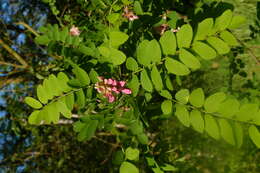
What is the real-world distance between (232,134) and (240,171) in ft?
12.2

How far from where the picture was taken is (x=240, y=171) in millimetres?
4137

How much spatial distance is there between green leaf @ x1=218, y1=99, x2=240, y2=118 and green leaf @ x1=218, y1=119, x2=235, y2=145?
0.02 m

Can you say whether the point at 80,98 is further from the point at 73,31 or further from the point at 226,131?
the point at 73,31

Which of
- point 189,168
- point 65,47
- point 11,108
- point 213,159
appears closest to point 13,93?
point 11,108

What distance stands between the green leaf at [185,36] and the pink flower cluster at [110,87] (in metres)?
0.34

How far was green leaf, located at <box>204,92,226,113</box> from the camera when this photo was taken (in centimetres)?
87

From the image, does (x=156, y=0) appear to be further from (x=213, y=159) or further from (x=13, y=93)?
(x=213, y=159)

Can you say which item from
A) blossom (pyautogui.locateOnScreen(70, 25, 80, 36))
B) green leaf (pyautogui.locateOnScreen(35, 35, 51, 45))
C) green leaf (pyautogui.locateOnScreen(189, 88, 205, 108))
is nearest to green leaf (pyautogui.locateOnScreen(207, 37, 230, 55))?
green leaf (pyautogui.locateOnScreen(189, 88, 205, 108))

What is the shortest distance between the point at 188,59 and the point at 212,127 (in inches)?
8.6

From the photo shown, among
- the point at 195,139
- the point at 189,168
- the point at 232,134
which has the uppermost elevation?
the point at 232,134

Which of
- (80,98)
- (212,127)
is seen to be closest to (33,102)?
(80,98)

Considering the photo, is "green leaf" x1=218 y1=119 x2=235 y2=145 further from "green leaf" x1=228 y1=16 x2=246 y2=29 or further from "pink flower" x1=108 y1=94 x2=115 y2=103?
"pink flower" x1=108 y1=94 x2=115 y2=103

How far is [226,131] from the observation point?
828 mm

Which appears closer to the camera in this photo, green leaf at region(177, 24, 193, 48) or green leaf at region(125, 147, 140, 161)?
green leaf at region(177, 24, 193, 48)
